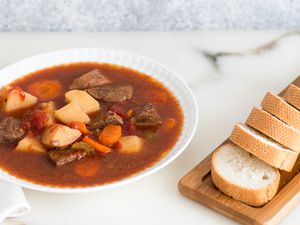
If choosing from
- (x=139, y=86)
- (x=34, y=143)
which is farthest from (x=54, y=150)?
(x=139, y=86)

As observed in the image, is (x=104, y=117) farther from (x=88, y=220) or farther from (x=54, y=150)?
(x=88, y=220)

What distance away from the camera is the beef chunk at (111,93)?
9.28 feet

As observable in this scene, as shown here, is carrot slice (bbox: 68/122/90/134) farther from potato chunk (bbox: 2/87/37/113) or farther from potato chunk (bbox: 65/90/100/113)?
potato chunk (bbox: 2/87/37/113)

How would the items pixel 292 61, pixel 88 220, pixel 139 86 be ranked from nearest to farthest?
pixel 88 220, pixel 139 86, pixel 292 61

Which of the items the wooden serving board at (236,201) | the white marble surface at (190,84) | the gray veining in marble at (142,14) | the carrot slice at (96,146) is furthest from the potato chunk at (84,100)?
the gray veining in marble at (142,14)

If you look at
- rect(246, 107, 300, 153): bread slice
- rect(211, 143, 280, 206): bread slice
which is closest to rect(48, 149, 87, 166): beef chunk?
rect(211, 143, 280, 206): bread slice

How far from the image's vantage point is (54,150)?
8.35 ft

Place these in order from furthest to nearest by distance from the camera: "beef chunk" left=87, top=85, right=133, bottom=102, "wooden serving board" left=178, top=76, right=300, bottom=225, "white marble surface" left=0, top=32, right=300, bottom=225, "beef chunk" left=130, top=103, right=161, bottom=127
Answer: "beef chunk" left=87, top=85, right=133, bottom=102, "beef chunk" left=130, top=103, right=161, bottom=127, "white marble surface" left=0, top=32, right=300, bottom=225, "wooden serving board" left=178, top=76, right=300, bottom=225

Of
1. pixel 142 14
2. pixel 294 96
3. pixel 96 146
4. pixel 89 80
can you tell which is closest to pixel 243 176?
pixel 294 96

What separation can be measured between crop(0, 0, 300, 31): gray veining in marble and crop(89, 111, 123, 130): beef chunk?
99cm

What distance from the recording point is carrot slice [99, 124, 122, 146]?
258 centimetres

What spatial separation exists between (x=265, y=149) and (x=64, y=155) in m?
0.70

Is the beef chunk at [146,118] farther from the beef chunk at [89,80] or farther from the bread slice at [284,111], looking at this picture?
the bread slice at [284,111]

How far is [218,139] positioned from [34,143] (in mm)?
736
